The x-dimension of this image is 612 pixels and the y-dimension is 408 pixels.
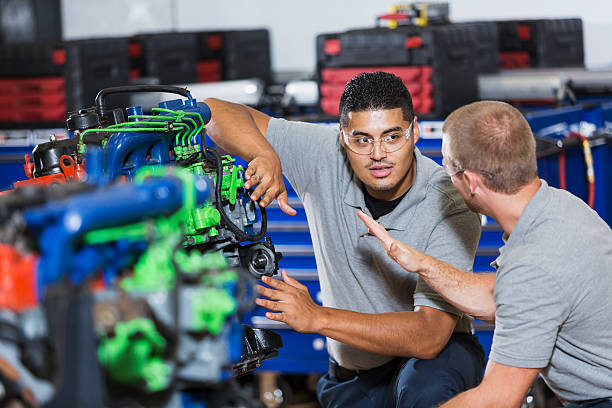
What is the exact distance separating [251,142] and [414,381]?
2.58 ft

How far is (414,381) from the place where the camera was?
233 centimetres

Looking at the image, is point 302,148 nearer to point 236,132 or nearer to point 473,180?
point 236,132

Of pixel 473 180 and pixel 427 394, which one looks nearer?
pixel 473 180

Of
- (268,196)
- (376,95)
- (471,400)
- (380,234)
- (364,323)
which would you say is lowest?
(471,400)

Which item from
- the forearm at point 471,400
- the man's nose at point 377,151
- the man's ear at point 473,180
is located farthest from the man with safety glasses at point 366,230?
the man's ear at point 473,180

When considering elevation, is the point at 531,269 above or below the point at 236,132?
below

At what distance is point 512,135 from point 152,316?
1072 millimetres

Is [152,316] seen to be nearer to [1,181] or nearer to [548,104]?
[1,181]

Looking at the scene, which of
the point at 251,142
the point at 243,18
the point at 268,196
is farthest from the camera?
the point at 243,18

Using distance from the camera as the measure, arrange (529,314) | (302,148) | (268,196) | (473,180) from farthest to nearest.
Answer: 1. (302,148)
2. (268,196)
3. (473,180)
4. (529,314)

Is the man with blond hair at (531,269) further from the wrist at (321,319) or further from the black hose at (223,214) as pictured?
the black hose at (223,214)

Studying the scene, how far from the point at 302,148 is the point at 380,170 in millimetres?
384

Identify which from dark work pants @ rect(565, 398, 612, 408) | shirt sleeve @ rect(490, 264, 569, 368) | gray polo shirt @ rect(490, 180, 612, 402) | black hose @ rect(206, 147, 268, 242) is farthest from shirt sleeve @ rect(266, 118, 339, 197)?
dark work pants @ rect(565, 398, 612, 408)

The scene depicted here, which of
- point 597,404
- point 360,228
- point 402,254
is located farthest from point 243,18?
point 597,404
